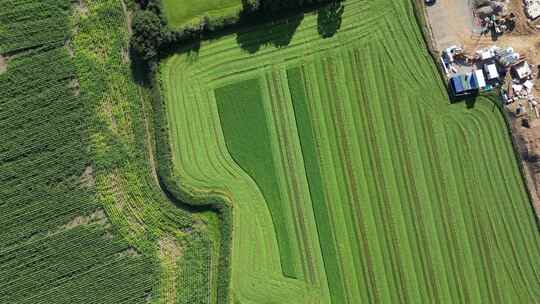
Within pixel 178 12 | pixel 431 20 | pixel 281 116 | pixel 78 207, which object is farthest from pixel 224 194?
pixel 431 20

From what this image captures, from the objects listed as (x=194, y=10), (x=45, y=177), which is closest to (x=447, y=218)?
(x=194, y=10)

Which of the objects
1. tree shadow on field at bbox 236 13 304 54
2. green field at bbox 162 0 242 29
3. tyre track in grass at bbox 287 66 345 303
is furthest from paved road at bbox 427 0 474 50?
green field at bbox 162 0 242 29

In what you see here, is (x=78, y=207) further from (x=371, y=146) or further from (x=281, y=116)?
(x=371, y=146)

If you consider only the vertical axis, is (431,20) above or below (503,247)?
above

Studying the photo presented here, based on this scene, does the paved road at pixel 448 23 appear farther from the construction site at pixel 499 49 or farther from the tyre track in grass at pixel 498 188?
the tyre track in grass at pixel 498 188

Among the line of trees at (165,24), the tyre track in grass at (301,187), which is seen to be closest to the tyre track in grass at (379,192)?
the tyre track in grass at (301,187)
